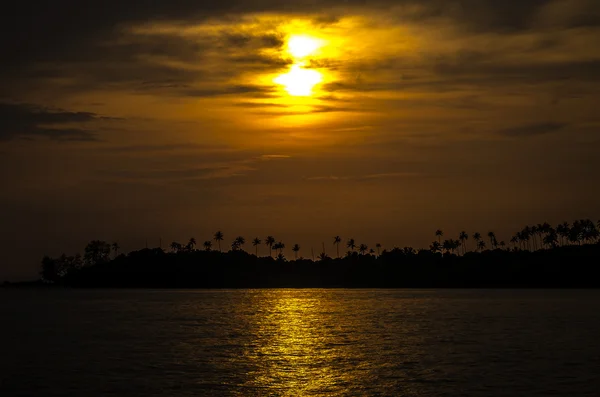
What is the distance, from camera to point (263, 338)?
107812 millimetres

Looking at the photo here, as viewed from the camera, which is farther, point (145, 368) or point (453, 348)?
point (453, 348)

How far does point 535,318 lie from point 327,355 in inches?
2989

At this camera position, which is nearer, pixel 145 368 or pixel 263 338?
pixel 145 368

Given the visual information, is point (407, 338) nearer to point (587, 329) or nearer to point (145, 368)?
point (587, 329)

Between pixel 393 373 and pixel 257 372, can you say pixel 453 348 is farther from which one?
pixel 257 372

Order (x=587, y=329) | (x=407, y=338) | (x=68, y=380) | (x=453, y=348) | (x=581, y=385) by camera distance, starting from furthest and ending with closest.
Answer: (x=587, y=329)
(x=407, y=338)
(x=453, y=348)
(x=68, y=380)
(x=581, y=385)

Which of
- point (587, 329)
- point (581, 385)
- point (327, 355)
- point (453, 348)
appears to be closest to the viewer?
point (581, 385)

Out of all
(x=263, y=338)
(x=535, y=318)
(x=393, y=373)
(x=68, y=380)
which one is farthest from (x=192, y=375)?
(x=535, y=318)

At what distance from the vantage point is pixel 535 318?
14575 cm

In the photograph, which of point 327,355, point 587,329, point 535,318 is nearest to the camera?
point 327,355

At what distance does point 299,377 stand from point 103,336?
54.1m

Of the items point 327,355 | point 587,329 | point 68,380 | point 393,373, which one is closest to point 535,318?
point 587,329

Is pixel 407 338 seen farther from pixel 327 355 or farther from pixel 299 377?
pixel 299 377

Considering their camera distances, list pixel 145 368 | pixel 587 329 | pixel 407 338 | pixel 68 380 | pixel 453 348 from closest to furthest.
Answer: pixel 68 380, pixel 145 368, pixel 453 348, pixel 407 338, pixel 587 329
